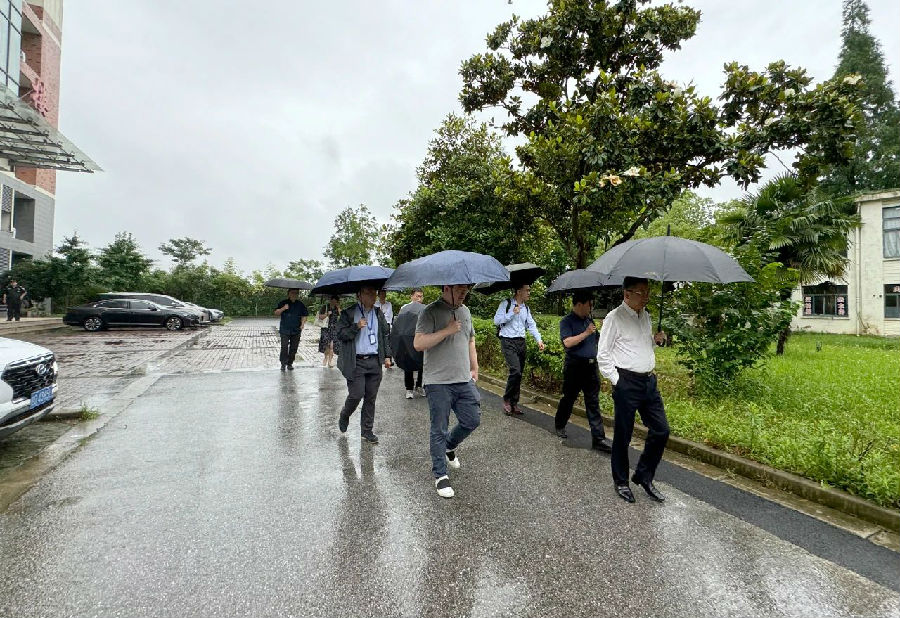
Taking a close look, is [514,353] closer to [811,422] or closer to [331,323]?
[331,323]

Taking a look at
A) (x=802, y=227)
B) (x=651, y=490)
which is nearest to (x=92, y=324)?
(x=651, y=490)

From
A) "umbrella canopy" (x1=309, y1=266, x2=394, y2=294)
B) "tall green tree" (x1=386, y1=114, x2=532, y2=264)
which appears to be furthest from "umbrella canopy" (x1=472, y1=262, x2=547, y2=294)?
"tall green tree" (x1=386, y1=114, x2=532, y2=264)

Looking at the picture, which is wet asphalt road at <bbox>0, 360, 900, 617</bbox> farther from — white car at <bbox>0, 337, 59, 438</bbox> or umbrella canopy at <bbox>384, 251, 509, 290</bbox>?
umbrella canopy at <bbox>384, 251, 509, 290</bbox>

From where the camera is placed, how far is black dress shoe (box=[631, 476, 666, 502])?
3787mm

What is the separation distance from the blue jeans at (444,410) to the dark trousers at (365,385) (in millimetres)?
1284

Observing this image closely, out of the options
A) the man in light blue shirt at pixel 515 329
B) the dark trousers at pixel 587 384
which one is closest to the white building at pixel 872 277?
the man in light blue shirt at pixel 515 329

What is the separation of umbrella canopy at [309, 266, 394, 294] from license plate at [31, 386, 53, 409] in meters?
2.80

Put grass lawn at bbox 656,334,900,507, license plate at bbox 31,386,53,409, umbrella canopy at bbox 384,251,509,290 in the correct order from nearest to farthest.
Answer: umbrella canopy at bbox 384,251,509,290
grass lawn at bbox 656,334,900,507
license plate at bbox 31,386,53,409

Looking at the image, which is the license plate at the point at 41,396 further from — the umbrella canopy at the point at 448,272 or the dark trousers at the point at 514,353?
the dark trousers at the point at 514,353

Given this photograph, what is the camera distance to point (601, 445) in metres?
5.05

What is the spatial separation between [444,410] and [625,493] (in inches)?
62.5

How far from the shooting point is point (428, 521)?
3.40 meters

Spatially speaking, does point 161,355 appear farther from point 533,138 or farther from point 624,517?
point 624,517

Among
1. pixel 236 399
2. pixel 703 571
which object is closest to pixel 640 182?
pixel 703 571
